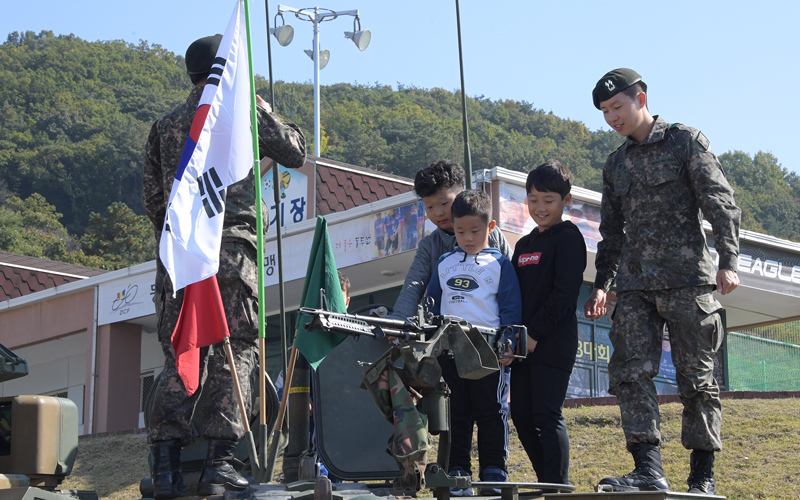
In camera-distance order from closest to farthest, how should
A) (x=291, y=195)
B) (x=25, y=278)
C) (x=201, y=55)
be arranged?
1. (x=201, y=55)
2. (x=291, y=195)
3. (x=25, y=278)

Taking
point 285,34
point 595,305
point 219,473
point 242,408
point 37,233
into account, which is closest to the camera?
point 219,473

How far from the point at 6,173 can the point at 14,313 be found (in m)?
41.7

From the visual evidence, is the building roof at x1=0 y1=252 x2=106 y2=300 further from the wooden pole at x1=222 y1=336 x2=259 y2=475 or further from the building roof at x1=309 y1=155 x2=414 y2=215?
the wooden pole at x1=222 y1=336 x2=259 y2=475

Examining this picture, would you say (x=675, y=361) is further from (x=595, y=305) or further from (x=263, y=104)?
(x=263, y=104)

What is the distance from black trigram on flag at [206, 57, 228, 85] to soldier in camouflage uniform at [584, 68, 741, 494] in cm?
184

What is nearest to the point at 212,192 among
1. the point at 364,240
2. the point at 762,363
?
the point at 364,240

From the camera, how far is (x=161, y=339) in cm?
464

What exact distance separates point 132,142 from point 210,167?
5683 cm

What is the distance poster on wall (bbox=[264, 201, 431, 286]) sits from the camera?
15.9 metres

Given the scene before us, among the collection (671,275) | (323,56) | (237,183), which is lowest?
(671,275)

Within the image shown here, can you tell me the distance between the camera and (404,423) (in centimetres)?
394

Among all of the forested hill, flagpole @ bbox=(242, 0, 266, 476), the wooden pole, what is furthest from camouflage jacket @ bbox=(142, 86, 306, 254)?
the forested hill

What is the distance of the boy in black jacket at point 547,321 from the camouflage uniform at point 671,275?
0.24 meters

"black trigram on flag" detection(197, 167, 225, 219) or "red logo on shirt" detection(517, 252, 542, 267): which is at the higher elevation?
"black trigram on flag" detection(197, 167, 225, 219)
